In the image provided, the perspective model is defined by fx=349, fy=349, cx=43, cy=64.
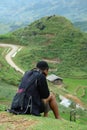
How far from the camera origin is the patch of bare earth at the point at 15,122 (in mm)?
9461

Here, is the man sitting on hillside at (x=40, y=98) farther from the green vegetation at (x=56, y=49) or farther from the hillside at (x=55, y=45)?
the hillside at (x=55, y=45)

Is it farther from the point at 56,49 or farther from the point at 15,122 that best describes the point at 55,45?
the point at 15,122

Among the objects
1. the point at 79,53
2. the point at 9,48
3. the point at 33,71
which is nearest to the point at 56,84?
the point at 79,53

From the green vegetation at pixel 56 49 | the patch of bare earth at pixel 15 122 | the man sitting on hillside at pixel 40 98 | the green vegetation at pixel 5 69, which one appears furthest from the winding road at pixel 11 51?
the patch of bare earth at pixel 15 122

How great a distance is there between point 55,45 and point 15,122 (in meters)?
80.7

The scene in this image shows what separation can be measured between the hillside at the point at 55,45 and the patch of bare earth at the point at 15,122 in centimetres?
6517

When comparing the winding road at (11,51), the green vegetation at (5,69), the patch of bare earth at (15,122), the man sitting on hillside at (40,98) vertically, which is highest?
→ the winding road at (11,51)

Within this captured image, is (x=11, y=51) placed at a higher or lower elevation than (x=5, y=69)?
higher

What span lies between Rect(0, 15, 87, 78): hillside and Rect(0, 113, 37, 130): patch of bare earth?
214 feet

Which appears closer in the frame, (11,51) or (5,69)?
(5,69)

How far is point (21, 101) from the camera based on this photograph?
404 inches

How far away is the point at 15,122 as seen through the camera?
9836 mm

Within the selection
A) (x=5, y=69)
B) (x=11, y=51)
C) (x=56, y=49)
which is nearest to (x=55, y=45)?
(x=56, y=49)

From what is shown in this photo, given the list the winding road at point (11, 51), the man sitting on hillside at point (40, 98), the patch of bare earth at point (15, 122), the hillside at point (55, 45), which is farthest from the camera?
the hillside at point (55, 45)
